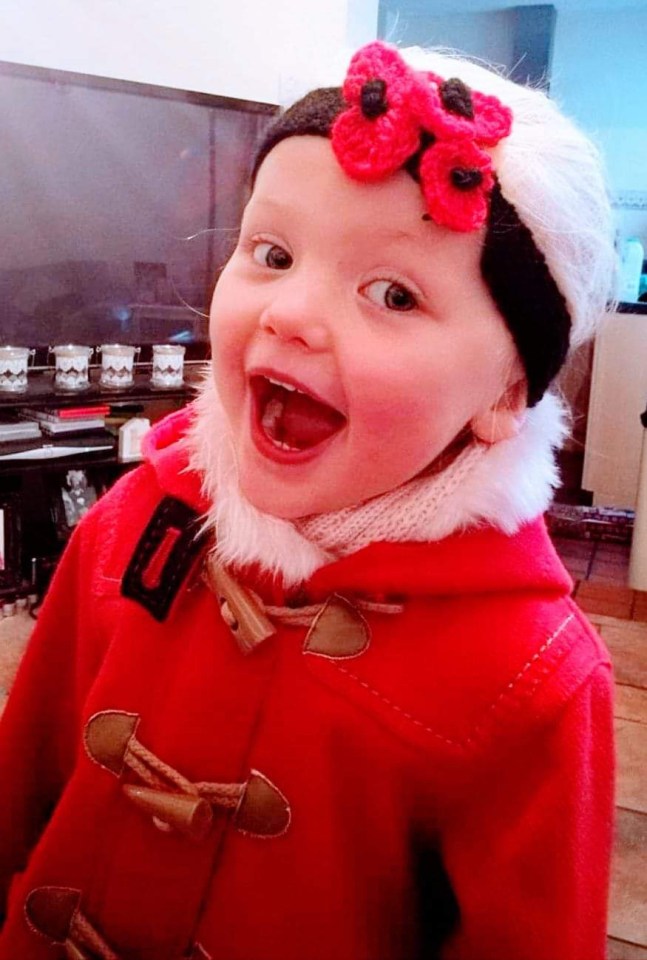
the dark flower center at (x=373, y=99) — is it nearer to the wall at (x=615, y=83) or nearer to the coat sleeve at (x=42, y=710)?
the coat sleeve at (x=42, y=710)

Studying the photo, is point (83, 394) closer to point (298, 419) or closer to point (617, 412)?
point (298, 419)

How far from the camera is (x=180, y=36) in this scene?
90.9 inches

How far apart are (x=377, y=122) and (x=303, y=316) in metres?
0.13

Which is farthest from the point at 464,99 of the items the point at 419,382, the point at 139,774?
the point at 139,774

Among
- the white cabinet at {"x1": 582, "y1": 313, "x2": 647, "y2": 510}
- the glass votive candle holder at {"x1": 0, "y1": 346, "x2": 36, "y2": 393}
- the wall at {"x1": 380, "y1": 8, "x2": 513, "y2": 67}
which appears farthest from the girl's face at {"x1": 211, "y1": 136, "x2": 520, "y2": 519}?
the wall at {"x1": 380, "y1": 8, "x2": 513, "y2": 67}

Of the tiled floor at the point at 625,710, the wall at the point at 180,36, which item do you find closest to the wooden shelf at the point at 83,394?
the wall at the point at 180,36

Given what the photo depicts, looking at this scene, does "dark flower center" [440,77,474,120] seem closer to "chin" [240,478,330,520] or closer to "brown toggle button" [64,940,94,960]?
"chin" [240,478,330,520]

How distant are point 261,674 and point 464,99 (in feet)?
1.38

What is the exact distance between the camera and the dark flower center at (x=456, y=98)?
533 mm

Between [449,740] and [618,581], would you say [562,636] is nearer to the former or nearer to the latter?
[449,740]

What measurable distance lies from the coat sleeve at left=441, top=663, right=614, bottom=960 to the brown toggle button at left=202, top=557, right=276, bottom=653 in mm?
188

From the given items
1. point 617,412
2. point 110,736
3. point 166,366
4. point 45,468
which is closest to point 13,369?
point 45,468

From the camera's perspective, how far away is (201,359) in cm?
251

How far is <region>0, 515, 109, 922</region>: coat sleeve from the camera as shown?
2.56ft
